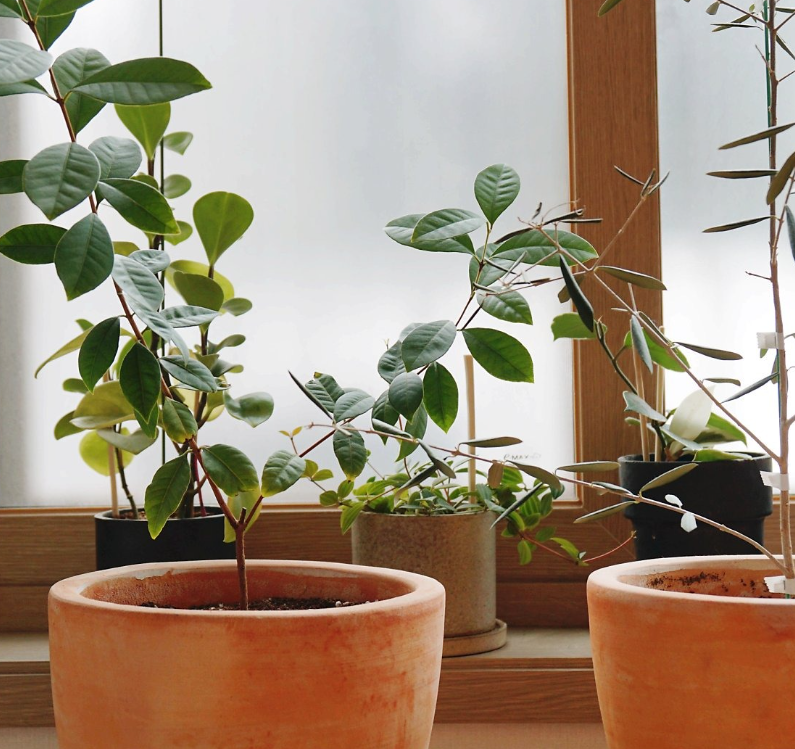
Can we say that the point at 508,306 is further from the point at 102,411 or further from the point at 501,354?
the point at 102,411

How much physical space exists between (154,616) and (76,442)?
27.1 inches

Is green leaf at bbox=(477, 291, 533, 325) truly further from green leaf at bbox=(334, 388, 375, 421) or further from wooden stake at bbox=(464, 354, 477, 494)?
wooden stake at bbox=(464, 354, 477, 494)

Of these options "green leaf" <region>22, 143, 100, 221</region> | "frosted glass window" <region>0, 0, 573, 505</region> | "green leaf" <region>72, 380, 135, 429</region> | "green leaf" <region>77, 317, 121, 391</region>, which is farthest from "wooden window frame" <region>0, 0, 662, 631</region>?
"green leaf" <region>22, 143, 100, 221</region>

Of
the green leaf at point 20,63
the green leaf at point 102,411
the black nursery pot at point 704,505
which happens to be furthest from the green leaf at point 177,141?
the black nursery pot at point 704,505

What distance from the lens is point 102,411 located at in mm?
894

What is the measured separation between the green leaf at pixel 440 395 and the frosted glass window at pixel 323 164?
49 centimetres

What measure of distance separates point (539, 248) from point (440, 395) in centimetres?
14

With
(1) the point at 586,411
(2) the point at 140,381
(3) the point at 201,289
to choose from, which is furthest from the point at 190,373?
(1) the point at 586,411

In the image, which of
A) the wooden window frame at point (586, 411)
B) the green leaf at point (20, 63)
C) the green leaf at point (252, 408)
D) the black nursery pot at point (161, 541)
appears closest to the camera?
the green leaf at point (20, 63)

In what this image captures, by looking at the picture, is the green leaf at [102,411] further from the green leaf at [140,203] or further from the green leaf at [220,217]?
the green leaf at [140,203]

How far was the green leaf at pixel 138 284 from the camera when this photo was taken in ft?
1.67

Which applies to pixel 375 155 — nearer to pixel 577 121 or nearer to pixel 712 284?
pixel 577 121

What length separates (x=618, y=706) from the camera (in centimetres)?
59

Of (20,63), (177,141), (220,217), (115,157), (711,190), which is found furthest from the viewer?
(711,190)
